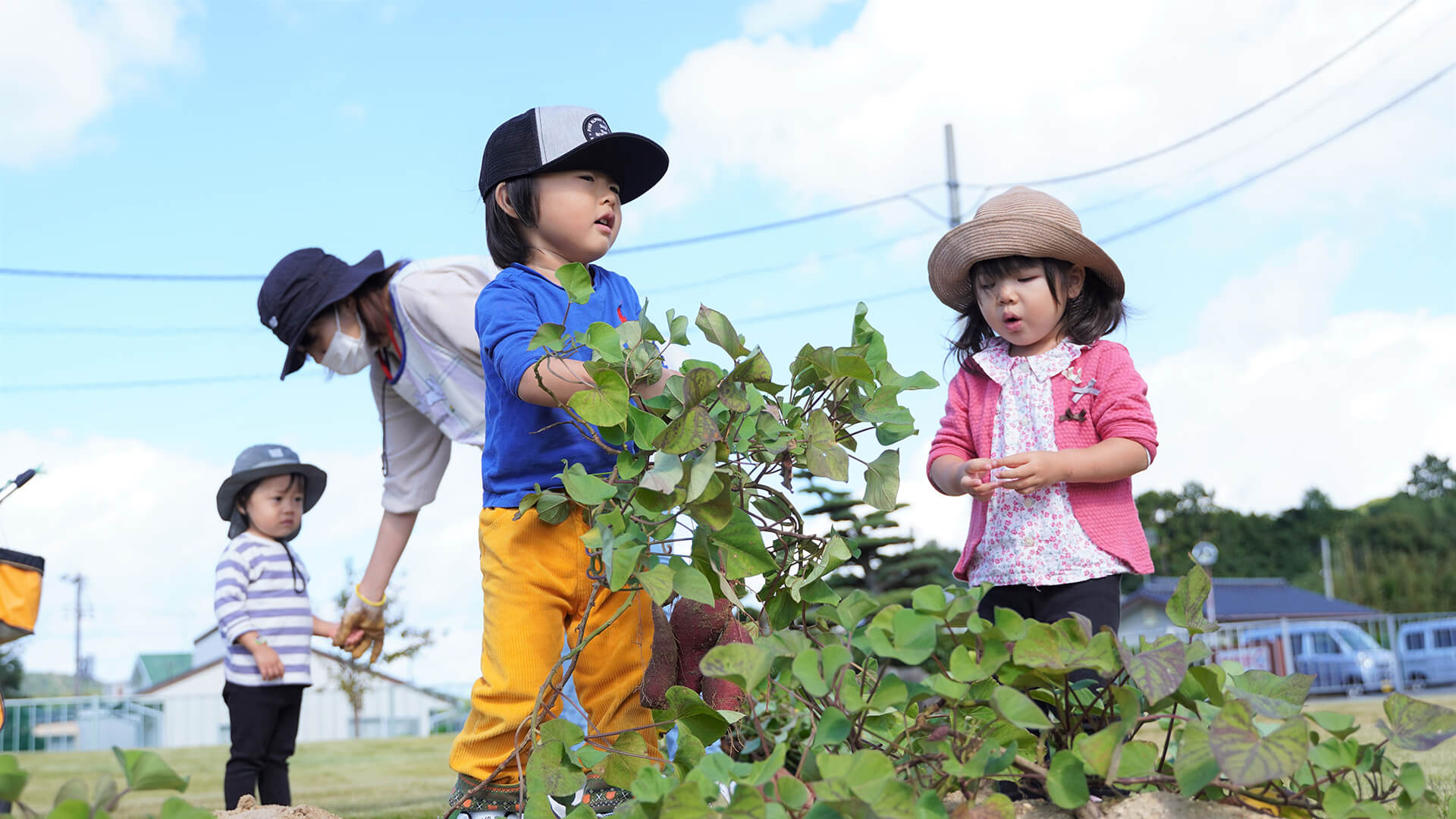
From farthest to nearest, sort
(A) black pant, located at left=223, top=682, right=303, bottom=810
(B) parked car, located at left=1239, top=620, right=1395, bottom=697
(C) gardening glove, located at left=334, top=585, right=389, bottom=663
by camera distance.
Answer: (B) parked car, located at left=1239, top=620, right=1395, bottom=697 < (A) black pant, located at left=223, top=682, right=303, bottom=810 < (C) gardening glove, located at left=334, top=585, right=389, bottom=663

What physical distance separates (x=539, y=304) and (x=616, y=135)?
422 mm

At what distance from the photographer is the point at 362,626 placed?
361 centimetres

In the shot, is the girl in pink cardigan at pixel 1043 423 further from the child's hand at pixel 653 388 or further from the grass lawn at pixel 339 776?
the grass lawn at pixel 339 776

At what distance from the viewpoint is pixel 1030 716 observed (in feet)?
3.98

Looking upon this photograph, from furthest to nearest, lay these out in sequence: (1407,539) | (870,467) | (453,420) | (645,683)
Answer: (1407,539) < (453,420) < (645,683) < (870,467)

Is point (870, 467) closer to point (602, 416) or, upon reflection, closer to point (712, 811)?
point (602, 416)

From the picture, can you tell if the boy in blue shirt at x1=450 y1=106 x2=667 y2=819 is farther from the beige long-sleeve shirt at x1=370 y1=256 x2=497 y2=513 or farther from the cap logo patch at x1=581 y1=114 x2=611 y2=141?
the beige long-sleeve shirt at x1=370 y1=256 x2=497 y2=513

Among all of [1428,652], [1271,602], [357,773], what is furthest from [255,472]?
[1271,602]

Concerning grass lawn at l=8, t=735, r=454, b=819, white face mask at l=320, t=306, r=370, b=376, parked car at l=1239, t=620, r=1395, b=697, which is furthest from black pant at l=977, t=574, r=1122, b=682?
parked car at l=1239, t=620, r=1395, b=697

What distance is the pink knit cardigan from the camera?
2.46 metres

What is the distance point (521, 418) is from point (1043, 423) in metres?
1.25

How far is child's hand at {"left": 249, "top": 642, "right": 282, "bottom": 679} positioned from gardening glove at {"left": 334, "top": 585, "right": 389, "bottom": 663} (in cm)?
38

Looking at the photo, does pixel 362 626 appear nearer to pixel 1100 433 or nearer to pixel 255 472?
pixel 255 472

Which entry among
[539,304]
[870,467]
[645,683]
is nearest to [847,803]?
[870,467]
